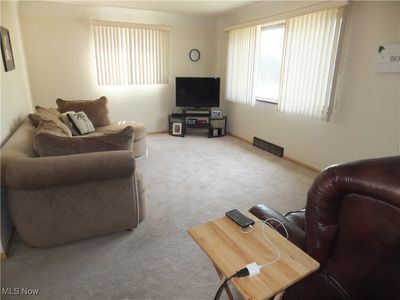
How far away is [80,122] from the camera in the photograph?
3439mm

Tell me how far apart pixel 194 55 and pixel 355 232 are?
497 cm

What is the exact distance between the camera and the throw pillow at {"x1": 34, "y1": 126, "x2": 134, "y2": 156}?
6.04 ft

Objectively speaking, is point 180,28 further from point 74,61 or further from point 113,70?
point 74,61

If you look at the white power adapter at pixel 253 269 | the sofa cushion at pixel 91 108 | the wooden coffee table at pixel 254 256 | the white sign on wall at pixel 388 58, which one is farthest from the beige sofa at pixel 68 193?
the white sign on wall at pixel 388 58

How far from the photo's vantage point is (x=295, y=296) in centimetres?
105

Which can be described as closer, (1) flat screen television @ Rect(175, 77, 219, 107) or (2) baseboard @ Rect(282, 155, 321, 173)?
(2) baseboard @ Rect(282, 155, 321, 173)

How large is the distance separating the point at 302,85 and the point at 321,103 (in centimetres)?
41

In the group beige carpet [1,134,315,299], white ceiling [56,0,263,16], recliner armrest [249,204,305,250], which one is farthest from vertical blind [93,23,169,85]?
recliner armrest [249,204,305,250]

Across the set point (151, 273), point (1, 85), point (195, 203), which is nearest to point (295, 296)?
point (151, 273)

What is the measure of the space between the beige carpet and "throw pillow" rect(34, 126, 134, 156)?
0.74 meters

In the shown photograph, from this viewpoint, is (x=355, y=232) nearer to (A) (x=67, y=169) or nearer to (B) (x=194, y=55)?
(A) (x=67, y=169)

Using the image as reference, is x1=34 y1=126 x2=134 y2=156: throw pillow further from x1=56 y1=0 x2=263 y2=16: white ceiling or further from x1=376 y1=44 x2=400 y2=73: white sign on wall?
x1=56 y1=0 x2=263 y2=16: white ceiling

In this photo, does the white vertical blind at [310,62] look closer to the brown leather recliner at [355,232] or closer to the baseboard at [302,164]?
the baseboard at [302,164]

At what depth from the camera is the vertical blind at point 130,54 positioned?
14.6 feet
